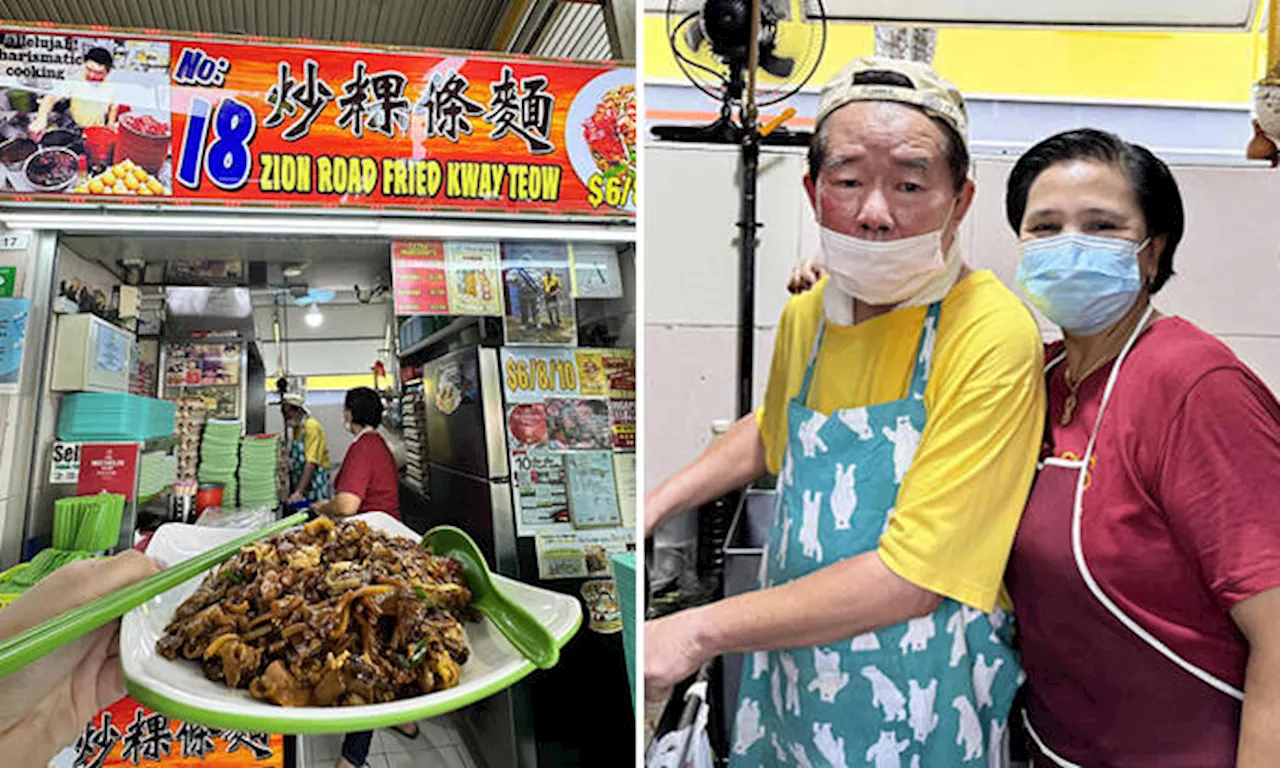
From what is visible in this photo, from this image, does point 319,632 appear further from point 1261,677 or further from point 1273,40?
point 1273,40

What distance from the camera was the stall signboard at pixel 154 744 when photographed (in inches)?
55.4

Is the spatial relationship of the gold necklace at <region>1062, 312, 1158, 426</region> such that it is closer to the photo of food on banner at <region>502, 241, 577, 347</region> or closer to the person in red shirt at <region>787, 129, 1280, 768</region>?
the person in red shirt at <region>787, 129, 1280, 768</region>

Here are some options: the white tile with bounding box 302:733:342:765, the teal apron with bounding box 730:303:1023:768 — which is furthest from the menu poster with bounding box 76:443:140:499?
the teal apron with bounding box 730:303:1023:768

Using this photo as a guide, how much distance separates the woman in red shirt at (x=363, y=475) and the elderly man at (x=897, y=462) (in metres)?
0.85

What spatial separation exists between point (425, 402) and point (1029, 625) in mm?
1052

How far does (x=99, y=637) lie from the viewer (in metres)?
1.25

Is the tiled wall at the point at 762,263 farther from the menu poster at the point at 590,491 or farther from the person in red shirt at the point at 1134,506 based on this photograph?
the menu poster at the point at 590,491

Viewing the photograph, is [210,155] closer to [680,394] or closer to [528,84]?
[528,84]

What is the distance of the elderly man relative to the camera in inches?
25.4

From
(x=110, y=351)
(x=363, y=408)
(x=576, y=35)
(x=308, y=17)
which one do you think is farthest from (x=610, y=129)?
(x=110, y=351)

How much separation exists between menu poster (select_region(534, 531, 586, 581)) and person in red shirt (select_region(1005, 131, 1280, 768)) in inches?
36.6

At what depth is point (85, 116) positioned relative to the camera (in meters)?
1.39

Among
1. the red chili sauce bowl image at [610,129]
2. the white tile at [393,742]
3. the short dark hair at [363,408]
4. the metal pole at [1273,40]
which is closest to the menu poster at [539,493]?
the short dark hair at [363,408]

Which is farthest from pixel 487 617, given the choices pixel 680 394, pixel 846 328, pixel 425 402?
pixel 846 328
